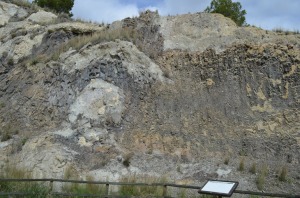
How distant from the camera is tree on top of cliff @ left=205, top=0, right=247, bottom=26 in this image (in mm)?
28719

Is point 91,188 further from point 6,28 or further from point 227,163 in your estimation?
point 6,28

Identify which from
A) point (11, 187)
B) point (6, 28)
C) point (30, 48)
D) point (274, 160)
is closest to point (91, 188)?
point (11, 187)

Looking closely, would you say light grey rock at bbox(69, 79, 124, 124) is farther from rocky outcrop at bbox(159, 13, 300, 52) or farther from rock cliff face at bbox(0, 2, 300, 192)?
rocky outcrop at bbox(159, 13, 300, 52)

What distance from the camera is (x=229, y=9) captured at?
95.0 ft

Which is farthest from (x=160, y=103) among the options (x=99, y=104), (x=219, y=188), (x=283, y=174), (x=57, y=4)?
(x=57, y=4)

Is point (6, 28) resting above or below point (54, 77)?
above

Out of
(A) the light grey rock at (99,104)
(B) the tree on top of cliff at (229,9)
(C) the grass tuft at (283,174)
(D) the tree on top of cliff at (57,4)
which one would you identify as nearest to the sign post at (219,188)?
(C) the grass tuft at (283,174)

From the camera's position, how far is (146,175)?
46.1 feet

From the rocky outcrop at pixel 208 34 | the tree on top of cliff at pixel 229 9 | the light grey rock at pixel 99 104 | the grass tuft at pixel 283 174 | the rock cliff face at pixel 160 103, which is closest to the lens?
the grass tuft at pixel 283 174

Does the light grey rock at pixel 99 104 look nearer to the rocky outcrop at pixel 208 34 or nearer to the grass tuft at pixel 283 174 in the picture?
the rocky outcrop at pixel 208 34

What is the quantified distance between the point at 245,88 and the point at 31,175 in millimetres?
10100

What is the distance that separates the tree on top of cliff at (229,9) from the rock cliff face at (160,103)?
7.43 metres

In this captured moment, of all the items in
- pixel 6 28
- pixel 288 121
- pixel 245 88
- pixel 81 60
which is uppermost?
pixel 6 28

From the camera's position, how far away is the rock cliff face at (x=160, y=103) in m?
14.7
